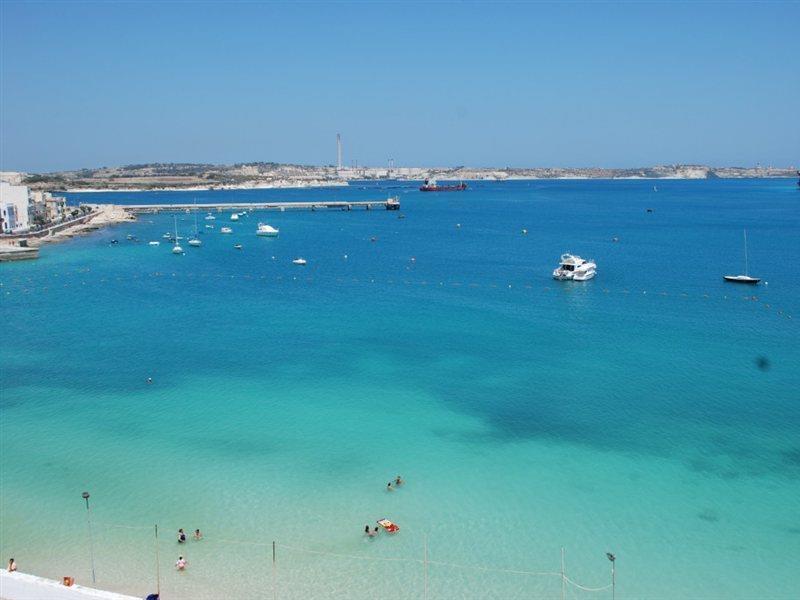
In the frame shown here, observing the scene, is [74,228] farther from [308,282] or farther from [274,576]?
[274,576]

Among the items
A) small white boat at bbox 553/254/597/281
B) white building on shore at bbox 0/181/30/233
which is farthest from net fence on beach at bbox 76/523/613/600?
white building on shore at bbox 0/181/30/233

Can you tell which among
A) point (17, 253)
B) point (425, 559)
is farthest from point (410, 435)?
point (17, 253)

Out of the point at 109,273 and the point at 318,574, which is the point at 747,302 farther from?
the point at 109,273

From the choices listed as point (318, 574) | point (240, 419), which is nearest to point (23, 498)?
point (240, 419)

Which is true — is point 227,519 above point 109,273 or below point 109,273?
below

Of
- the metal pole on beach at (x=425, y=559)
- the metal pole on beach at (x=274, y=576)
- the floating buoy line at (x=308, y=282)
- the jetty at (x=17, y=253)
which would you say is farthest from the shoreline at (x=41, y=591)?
the jetty at (x=17, y=253)

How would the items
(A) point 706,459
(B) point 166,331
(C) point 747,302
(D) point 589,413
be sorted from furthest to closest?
(C) point 747,302
(B) point 166,331
(D) point 589,413
(A) point 706,459

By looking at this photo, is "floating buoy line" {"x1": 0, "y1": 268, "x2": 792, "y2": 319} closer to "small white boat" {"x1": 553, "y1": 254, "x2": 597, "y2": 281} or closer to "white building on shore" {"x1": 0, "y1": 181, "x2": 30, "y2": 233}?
"small white boat" {"x1": 553, "y1": 254, "x2": 597, "y2": 281}
